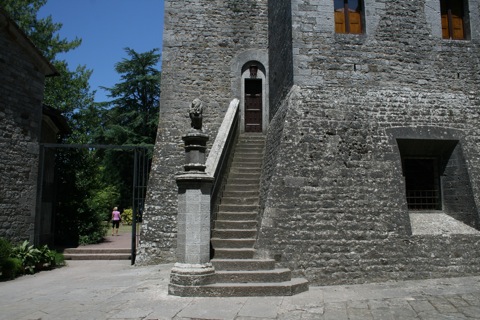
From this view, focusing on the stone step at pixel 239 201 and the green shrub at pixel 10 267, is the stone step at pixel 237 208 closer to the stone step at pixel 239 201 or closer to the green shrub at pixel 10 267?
the stone step at pixel 239 201

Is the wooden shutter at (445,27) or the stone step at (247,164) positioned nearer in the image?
the wooden shutter at (445,27)

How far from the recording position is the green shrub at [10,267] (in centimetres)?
820

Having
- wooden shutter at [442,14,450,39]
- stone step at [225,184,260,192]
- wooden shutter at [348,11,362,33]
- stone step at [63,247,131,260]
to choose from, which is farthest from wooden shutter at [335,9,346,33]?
stone step at [63,247,131,260]

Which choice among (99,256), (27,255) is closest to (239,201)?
(27,255)

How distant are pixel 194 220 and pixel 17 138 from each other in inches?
249

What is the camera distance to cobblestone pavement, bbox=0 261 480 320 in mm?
4902

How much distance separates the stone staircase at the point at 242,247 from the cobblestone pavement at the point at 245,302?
211 mm

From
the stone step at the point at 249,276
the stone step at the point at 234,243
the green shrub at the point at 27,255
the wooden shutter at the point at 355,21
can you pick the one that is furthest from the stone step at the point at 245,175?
the green shrub at the point at 27,255

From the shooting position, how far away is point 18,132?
9.76 metres

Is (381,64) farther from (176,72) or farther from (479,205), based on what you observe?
(176,72)

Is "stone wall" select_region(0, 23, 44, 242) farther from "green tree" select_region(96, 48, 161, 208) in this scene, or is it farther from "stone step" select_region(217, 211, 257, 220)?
"green tree" select_region(96, 48, 161, 208)

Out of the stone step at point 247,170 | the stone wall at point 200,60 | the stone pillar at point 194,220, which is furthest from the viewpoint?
the stone wall at point 200,60

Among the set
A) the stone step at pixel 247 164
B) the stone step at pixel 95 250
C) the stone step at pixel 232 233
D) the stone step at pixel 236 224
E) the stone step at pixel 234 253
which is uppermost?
the stone step at pixel 247 164

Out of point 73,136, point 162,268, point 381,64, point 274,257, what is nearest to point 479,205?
point 381,64
